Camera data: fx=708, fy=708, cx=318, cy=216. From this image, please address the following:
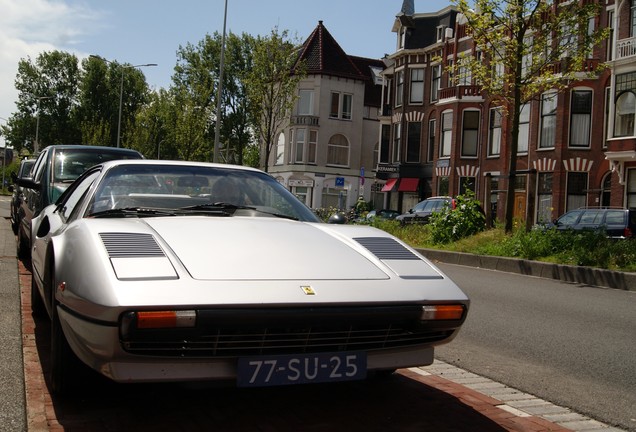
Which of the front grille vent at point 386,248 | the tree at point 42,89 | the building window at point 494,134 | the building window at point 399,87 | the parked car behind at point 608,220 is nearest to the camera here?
the front grille vent at point 386,248

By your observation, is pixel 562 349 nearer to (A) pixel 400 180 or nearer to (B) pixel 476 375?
(B) pixel 476 375

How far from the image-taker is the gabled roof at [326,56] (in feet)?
181

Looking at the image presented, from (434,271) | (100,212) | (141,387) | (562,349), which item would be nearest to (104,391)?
(141,387)

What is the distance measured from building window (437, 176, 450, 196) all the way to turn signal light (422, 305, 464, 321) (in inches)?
1490

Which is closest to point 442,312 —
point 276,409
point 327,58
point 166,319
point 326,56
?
point 276,409

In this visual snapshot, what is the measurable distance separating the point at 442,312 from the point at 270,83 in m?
31.3

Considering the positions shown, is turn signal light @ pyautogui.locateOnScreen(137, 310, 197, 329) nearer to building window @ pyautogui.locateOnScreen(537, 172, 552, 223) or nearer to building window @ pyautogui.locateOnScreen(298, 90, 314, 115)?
building window @ pyautogui.locateOnScreen(537, 172, 552, 223)

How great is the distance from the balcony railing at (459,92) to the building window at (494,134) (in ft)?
5.95

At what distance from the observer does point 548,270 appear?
14039 mm

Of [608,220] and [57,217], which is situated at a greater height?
[608,220]

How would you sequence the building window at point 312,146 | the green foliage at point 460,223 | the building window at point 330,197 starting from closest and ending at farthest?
1. the green foliage at point 460,223
2. the building window at point 312,146
3. the building window at point 330,197

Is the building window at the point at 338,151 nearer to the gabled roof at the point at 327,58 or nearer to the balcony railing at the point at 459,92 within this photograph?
the gabled roof at the point at 327,58

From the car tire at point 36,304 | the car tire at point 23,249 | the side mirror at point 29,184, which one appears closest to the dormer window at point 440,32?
the car tire at point 23,249

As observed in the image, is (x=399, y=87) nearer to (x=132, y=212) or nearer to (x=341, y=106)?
(x=341, y=106)
